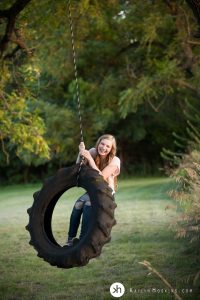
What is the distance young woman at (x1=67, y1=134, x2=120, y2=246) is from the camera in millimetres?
5044

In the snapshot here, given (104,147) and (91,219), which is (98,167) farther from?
(91,219)

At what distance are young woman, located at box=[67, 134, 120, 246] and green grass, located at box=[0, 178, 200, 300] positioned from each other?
0.73m

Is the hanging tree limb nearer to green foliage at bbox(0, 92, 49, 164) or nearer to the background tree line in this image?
the background tree line

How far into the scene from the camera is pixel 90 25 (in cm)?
1603

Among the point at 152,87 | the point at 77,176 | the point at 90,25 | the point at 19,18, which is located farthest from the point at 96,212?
the point at 90,25

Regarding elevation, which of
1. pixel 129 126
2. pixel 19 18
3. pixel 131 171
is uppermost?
pixel 19 18

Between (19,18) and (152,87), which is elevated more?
(19,18)

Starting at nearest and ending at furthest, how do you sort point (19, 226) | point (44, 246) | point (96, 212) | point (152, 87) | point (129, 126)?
point (96, 212) < point (44, 246) < point (19, 226) < point (152, 87) < point (129, 126)

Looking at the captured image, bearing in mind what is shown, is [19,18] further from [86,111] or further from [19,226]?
[86,111]

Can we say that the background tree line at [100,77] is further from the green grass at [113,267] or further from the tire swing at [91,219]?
the tire swing at [91,219]

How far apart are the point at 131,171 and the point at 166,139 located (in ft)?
5.99

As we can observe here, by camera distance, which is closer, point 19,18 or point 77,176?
point 77,176

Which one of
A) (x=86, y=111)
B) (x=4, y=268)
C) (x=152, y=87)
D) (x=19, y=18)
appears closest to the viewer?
(x=4, y=268)

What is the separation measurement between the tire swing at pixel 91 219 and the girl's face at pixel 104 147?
49 cm
